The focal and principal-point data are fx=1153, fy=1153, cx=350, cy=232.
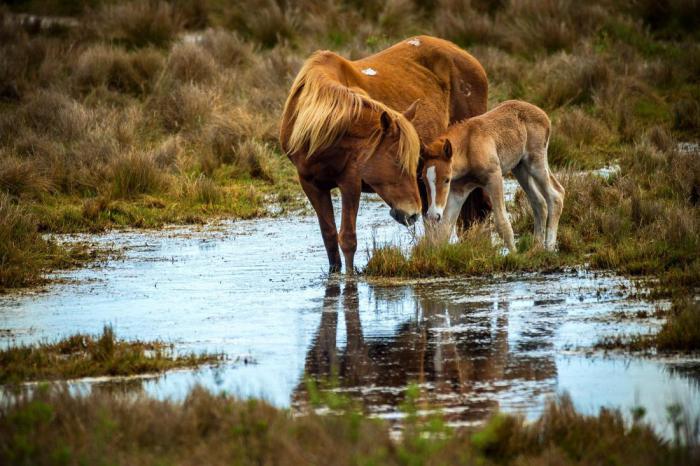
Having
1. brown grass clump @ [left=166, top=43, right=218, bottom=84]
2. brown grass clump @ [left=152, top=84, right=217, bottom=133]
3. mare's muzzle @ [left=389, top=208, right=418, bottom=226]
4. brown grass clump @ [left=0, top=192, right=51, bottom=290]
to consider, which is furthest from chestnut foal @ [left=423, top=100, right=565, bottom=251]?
brown grass clump @ [left=166, top=43, right=218, bottom=84]

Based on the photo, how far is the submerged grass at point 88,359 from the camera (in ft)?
22.9

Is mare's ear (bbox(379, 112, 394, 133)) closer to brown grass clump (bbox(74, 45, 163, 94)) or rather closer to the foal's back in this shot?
the foal's back

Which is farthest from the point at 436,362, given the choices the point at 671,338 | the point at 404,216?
the point at 404,216

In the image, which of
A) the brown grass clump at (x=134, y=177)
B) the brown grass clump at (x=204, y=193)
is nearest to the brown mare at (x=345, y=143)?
the brown grass clump at (x=204, y=193)

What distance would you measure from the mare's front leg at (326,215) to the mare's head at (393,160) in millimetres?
514

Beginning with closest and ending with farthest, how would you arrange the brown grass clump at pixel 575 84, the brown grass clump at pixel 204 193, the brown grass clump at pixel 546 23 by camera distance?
the brown grass clump at pixel 204 193, the brown grass clump at pixel 575 84, the brown grass clump at pixel 546 23

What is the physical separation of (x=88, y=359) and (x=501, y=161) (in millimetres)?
4874

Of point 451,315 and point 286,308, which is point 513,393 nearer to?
point 451,315

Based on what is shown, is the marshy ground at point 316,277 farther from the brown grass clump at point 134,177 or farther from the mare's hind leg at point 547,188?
the mare's hind leg at point 547,188

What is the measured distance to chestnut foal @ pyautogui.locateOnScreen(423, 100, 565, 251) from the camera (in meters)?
10.4

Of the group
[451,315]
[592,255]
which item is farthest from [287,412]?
[592,255]

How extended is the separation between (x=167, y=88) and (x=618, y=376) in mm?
13094

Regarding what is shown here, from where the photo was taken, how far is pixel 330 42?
23250mm

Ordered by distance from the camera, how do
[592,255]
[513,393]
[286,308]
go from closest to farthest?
[513,393], [286,308], [592,255]
